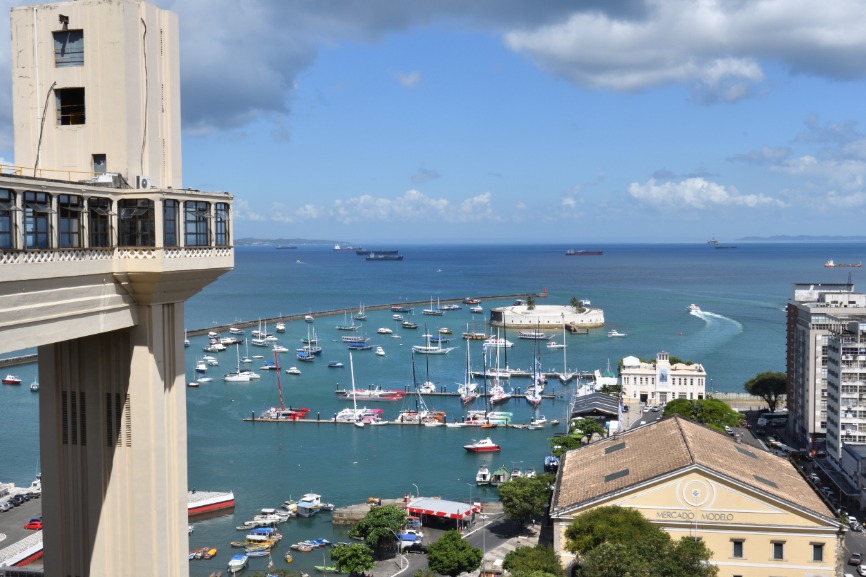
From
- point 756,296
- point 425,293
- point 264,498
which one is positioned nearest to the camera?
point 264,498

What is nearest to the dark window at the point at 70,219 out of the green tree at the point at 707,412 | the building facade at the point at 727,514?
the building facade at the point at 727,514

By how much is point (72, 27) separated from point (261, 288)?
524 feet

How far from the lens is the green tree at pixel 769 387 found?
189 ft

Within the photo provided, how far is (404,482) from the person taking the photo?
4275cm

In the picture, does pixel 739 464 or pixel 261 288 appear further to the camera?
pixel 261 288

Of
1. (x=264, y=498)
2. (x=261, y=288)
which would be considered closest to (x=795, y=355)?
(x=264, y=498)

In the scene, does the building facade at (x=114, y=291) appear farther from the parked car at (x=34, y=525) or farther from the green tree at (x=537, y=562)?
the parked car at (x=34, y=525)

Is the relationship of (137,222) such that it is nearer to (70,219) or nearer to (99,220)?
(99,220)

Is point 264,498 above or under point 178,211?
under

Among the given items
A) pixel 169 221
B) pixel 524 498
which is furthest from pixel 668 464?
pixel 169 221

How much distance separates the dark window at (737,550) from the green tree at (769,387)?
3614cm

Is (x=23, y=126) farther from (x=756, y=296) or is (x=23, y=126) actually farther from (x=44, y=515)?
(x=756, y=296)

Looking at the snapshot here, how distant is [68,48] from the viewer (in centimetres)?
1013

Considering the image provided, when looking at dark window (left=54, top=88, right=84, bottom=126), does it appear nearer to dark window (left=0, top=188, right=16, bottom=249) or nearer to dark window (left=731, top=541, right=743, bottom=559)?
Result: dark window (left=0, top=188, right=16, bottom=249)
